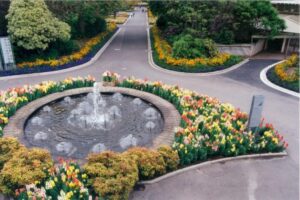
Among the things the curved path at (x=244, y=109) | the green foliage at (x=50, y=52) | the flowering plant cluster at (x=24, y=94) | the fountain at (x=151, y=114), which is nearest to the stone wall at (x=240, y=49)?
the curved path at (x=244, y=109)

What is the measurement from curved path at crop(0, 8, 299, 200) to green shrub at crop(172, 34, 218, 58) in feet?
7.80

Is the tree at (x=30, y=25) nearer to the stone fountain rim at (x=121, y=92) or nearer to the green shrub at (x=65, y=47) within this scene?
the green shrub at (x=65, y=47)

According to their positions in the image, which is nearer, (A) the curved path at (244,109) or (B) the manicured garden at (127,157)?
(B) the manicured garden at (127,157)

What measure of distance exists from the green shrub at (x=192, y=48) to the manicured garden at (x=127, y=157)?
8.54 meters

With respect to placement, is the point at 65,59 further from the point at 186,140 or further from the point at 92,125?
the point at 186,140

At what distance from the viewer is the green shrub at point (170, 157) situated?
8.62 m

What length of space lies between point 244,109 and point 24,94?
10.7 metres

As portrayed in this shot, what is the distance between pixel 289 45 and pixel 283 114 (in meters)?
15.3

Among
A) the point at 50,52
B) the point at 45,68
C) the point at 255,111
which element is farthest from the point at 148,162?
the point at 50,52

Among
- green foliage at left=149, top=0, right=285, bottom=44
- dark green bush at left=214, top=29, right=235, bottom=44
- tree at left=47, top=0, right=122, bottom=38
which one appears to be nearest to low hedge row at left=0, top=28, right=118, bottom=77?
tree at left=47, top=0, right=122, bottom=38

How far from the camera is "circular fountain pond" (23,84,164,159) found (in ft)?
32.0

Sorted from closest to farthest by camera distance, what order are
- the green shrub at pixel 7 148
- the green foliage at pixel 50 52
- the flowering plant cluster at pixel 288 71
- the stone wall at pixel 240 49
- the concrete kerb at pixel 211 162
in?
the green shrub at pixel 7 148 → the concrete kerb at pixel 211 162 → the flowering plant cluster at pixel 288 71 → the green foliage at pixel 50 52 → the stone wall at pixel 240 49

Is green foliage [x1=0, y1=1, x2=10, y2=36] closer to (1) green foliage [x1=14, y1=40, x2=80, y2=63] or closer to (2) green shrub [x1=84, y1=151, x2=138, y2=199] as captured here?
(1) green foliage [x1=14, y1=40, x2=80, y2=63]

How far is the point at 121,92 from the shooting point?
560 inches
